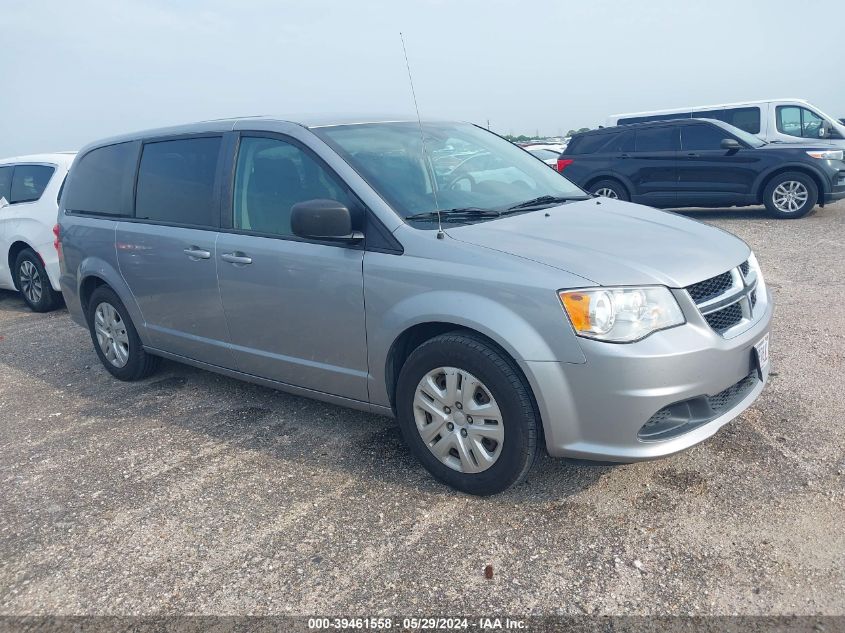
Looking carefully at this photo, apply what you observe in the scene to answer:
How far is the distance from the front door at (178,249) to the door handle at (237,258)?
5.2 inches

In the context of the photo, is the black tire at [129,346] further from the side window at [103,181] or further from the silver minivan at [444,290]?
the side window at [103,181]

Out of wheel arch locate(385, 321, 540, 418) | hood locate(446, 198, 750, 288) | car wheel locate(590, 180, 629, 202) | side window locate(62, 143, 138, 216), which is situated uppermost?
side window locate(62, 143, 138, 216)

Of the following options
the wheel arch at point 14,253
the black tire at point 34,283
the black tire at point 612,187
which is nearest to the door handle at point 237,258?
the black tire at point 34,283

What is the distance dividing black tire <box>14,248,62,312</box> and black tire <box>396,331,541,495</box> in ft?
20.1

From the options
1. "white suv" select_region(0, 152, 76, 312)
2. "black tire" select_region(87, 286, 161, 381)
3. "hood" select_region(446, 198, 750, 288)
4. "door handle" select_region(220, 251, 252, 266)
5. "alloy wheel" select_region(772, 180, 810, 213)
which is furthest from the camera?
"alloy wheel" select_region(772, 180, 810, 213)

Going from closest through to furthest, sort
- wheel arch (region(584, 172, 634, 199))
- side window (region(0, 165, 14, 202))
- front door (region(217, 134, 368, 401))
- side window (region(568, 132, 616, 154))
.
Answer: front door (region(217, 134, 368, 401))
side window (region(0, 165, 14, 202))
wheel arch (region(584, 172, 634, 199))
side window (region(568, 132, 616, 154))

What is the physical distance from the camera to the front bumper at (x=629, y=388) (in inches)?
110

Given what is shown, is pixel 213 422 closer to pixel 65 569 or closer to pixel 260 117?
pixel 65 569

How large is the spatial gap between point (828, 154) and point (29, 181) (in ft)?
36.7

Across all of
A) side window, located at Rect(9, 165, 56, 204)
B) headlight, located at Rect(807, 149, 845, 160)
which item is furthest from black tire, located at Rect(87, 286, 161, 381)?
headlight, located at Rect(807, 149, 845, 160)

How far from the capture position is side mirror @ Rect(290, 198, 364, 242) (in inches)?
131

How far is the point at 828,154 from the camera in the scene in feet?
35.8

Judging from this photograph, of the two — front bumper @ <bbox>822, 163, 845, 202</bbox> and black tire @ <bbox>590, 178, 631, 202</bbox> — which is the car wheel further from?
front bumper @ <bbox>822, 163, 845, 202</bbox>

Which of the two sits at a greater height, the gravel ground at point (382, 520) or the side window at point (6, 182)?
the side window at point (6, 182)
